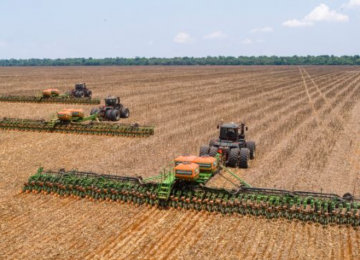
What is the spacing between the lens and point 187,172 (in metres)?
13.5

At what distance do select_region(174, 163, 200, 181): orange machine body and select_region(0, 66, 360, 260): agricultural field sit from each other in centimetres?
117

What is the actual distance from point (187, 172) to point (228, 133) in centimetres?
534

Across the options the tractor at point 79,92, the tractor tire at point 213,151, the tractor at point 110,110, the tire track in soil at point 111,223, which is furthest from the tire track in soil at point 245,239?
the tractor at point 79,92

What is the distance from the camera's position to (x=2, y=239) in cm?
1139

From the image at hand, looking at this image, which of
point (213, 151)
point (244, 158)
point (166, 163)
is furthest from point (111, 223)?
point (244, 158)

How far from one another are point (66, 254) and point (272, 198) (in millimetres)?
6641

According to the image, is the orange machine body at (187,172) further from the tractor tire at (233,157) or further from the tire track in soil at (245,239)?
the tractor tire at (233,157)

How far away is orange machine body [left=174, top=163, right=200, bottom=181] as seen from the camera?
13.5 m

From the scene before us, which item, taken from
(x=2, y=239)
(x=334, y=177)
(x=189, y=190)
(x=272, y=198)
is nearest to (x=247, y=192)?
(x=272, y=198)

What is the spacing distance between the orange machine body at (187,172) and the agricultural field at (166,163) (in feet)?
3.83

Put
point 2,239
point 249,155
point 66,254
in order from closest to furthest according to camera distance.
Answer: point 66,254
point 2,239
point 249,155

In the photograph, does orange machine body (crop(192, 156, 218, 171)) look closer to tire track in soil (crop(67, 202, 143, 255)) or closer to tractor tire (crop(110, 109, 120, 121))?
Answer: tire track in soil (crop(67, 202, 143, 255))

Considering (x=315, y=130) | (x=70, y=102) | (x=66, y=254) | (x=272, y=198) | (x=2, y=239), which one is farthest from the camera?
(x=70, y=102)

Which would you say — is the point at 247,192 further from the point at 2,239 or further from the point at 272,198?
the point at 2,239
